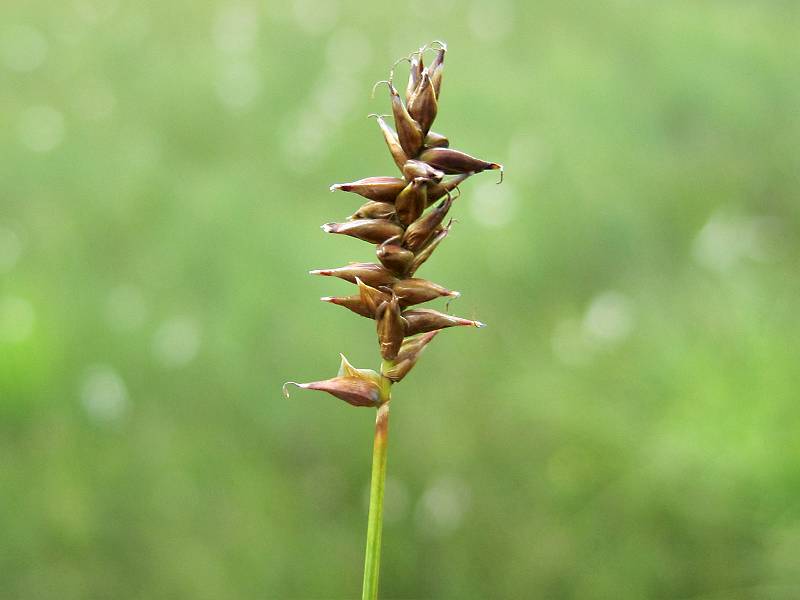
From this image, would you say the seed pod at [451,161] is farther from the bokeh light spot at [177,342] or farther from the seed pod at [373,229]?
the bokeh light spot at [177,342]

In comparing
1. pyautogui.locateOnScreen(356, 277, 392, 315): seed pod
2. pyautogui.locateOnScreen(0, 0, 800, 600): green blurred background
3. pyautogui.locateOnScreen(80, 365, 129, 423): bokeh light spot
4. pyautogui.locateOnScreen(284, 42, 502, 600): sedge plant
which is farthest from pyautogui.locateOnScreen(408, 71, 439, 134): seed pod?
pyautogui.locateOnScreen(80, 365, 129, 423): bokeh light spot

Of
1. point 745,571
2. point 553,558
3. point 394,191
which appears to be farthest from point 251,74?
point 394,191

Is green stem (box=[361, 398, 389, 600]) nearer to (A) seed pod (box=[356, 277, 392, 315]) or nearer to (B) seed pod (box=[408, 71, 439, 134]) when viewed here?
(A) seed pod (box=[356, 277, 392, 315])

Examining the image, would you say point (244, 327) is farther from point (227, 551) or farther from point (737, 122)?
point (737, 122)

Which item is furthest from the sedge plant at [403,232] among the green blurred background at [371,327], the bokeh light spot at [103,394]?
the bokeh light spot at [103,394]

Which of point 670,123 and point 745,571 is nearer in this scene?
point 745,571
